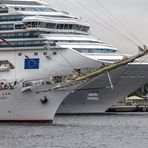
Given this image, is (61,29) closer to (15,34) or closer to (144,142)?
(15,34)

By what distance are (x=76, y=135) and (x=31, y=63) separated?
111 ft

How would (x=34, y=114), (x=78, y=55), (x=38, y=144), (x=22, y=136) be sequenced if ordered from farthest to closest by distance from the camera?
(x=78, y=55) → (x=34, y=114) → (x=22, y=136) → (x=38, y=144)

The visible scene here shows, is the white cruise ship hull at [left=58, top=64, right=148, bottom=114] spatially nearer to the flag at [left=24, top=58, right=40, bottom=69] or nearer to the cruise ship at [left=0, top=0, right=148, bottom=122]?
the cruise ship at [left=0, top=0, right=148, bottom=122]

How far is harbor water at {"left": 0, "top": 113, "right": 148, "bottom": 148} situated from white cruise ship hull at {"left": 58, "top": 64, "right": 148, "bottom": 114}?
662 inches

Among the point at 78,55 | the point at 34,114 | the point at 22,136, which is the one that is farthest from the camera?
the point at 78,55

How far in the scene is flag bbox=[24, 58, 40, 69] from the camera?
101 m

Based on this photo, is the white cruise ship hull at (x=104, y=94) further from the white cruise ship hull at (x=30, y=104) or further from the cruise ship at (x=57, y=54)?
the white cruise ship hull at (x=30, y=104)

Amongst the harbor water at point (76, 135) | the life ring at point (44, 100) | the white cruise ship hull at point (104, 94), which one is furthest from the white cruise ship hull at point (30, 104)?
the white cruise ship hull at point (104, 94)

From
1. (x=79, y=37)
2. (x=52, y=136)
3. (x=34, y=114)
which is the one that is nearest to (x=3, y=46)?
(x=79, y=37)

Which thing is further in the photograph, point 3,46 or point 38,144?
point 3,46

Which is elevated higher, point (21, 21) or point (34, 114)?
point (21, 21)

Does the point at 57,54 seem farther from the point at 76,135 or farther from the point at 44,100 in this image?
the point at 76,135

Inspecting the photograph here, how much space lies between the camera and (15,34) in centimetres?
10181

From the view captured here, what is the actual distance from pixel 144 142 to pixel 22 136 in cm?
908
